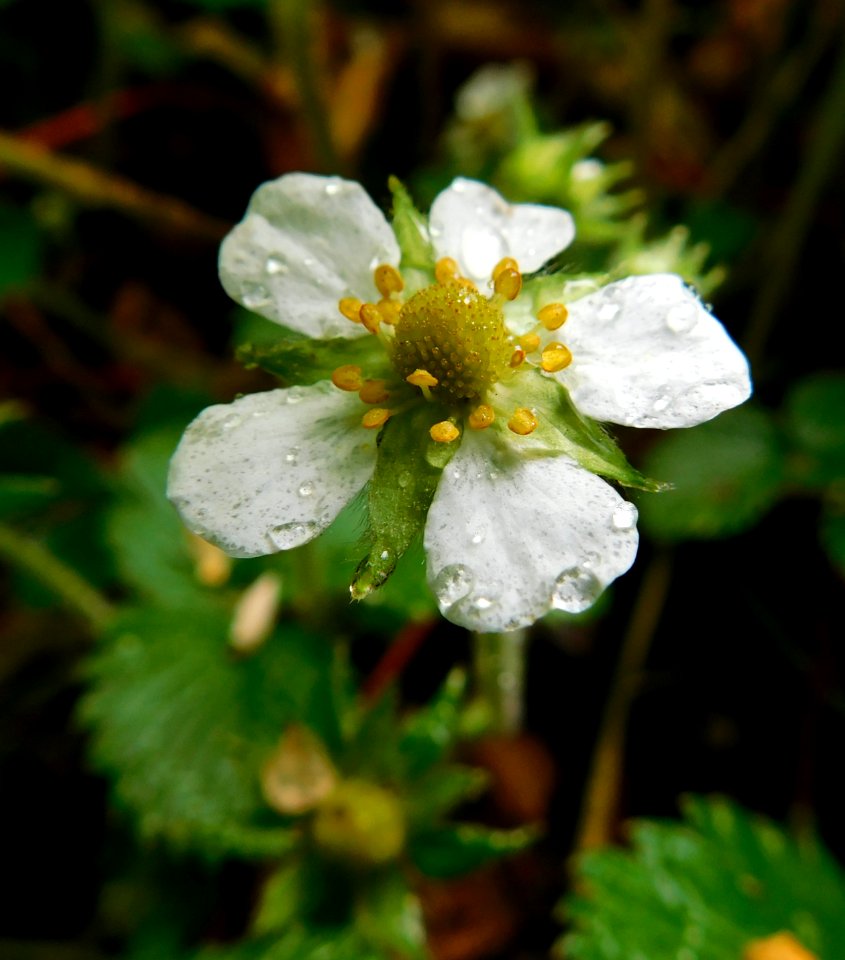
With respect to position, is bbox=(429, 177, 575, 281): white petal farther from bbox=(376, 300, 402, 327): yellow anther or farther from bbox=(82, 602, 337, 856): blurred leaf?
bbox=(82, 602, 337, 856): blurred leaf

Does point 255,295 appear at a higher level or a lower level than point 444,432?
higher

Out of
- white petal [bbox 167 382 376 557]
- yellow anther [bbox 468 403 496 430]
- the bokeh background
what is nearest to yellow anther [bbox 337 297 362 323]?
white petal [bbox 167 382 376 557]

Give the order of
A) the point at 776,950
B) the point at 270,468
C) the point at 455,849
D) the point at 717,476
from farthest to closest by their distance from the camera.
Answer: the point at 717,476, the point at 776,950, the point at 455,849, the point at 270,468

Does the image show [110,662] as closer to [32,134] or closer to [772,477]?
[772,477]

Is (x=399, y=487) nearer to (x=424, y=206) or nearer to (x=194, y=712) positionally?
(x=194, y=712)

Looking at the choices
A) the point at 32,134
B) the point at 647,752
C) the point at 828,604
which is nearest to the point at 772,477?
the point at 828,604

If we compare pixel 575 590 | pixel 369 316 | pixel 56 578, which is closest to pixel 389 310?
pixel 369 316

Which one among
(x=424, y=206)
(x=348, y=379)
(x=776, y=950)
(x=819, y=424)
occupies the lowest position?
(x=776, y=950)
